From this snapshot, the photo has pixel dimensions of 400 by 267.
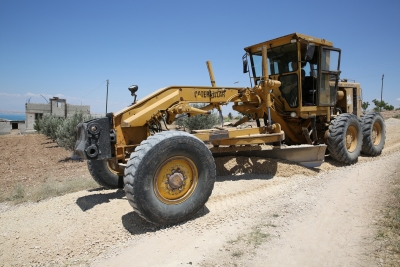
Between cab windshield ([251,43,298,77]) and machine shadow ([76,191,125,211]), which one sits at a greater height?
cab windshield ([251,43,298,77])

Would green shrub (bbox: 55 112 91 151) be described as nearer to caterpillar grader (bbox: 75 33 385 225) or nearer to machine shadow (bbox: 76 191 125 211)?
caterpillar grader (bbox: 75 33 385 225)

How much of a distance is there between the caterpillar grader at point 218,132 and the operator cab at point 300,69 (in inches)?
0.9

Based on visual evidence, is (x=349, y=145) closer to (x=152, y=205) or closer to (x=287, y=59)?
(x=287, y=59)

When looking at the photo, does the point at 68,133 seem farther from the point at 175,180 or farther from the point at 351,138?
the point at 351,138

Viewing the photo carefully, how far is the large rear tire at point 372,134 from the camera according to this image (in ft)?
27.2

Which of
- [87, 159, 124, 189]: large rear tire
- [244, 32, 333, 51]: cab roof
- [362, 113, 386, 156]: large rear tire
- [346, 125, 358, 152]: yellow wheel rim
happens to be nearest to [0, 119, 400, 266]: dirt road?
[87, 159, 124, 189]: large rear tire

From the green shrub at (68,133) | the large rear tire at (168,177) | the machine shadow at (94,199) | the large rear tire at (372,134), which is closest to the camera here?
the large rear tire at (168,177)

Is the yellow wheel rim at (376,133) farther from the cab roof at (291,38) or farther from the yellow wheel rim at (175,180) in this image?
the yellow wheel rim at (175,180)

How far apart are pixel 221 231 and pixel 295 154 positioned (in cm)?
360

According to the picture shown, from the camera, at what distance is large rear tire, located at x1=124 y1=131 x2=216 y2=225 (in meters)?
3.66

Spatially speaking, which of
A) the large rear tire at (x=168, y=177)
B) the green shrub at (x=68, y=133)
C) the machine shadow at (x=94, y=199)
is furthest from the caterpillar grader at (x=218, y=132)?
the green shrub at (x=68, y=133)

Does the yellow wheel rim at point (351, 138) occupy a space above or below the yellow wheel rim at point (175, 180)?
above

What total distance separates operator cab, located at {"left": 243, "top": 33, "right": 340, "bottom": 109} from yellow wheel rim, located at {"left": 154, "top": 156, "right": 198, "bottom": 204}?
13.1ft

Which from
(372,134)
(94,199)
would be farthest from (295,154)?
(94,199)
